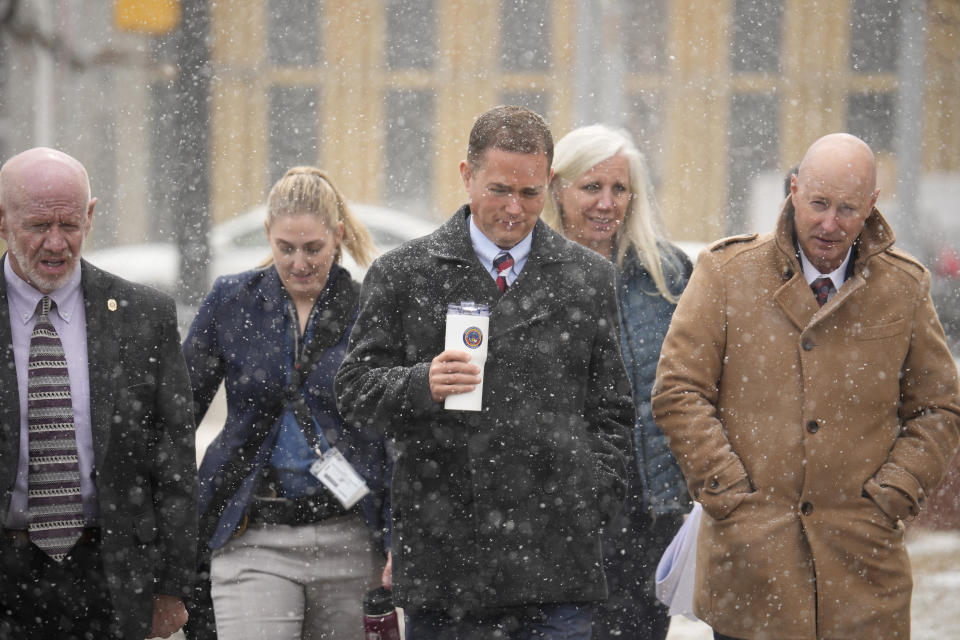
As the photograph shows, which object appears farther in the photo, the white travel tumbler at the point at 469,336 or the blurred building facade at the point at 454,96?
the blurred building facade at the point at 454,96

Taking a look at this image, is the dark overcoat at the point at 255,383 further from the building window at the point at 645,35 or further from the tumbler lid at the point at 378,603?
the building window at the point at 645,35

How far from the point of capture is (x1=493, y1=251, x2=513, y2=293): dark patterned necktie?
3.91m

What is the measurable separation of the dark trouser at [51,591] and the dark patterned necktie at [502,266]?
136cm

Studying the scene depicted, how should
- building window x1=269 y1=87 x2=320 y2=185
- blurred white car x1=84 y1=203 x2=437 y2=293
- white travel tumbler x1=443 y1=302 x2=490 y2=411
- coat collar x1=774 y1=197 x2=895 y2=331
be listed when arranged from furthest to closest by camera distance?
building window x1=269 y1=87 x2=320 y2=185 → blurred white car x1=84 y1=203 x2=437 y2=293 → coat collar x1=774 y1=197 x2=895 y2=331 → white travel tumbler x1=443 y1=302 x2=490 y2=411

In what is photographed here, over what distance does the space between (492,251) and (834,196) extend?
1.03 metres

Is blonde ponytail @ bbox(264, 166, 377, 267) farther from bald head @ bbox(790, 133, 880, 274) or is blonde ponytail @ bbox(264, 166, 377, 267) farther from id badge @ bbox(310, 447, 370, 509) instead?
bald head @ bbox(790, 133, 880, 274)

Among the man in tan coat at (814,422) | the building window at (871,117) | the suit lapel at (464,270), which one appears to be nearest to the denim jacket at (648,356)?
the man in tan coat at (814,422)

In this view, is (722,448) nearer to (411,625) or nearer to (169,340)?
(411,625)

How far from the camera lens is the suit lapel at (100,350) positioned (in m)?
3.66

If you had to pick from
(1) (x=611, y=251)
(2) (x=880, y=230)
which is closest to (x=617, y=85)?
(1) (x=611, y=251)

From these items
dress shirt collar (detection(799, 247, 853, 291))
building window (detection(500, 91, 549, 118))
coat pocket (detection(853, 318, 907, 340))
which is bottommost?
coat pocket (detection(853, 318, 907, 340))

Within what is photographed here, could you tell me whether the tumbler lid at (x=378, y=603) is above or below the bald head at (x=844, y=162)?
below

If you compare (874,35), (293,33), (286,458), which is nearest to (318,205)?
(286,458)

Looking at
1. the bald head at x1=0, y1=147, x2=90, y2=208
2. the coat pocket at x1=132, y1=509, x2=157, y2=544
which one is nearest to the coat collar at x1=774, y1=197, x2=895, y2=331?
the coat pocket at x1=132, y1=509, x2=157, y2=544
